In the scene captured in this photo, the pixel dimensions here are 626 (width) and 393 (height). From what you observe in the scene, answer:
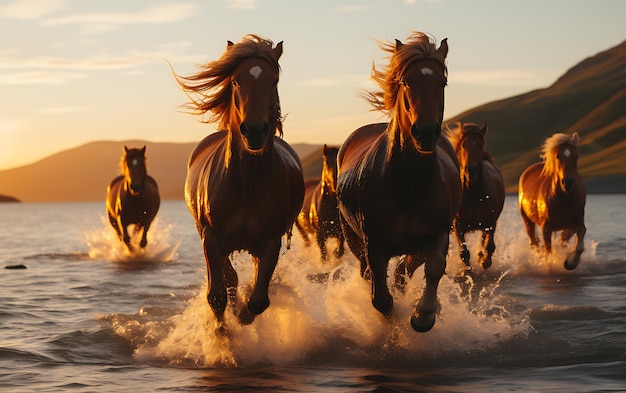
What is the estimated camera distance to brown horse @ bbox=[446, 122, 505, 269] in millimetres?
15125

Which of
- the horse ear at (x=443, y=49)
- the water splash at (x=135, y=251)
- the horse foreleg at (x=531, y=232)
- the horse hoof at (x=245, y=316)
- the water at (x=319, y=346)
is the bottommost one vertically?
the water at (x=319, y=346)

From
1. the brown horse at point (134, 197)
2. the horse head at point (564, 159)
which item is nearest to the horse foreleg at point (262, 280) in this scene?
the horse head at point (564, 159)

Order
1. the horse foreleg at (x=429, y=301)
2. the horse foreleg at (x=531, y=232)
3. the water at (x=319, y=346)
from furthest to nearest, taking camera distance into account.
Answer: the horse foreleg at (x=531, y=232) < the horse foreleg at (x=429, y=301) < the water at (x=319, y=346)

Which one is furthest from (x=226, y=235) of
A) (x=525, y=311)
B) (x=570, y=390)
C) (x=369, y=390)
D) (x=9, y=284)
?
(x=9, y=284)

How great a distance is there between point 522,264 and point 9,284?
9964mm

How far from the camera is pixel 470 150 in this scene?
15094 mm

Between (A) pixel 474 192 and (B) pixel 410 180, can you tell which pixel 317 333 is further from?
(A) pixel 474 192

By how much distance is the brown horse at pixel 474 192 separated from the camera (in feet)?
49.6

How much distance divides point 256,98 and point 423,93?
1.38 metres

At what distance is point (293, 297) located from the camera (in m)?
9.60

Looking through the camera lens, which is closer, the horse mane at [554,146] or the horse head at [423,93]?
the horse head at [423,93]

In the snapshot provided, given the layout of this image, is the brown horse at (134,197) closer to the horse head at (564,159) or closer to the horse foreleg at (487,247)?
the horse foreleg at (487,247)

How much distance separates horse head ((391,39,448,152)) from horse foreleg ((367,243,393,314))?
1448 millimetres

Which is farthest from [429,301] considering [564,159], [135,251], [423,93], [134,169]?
[135,251]
